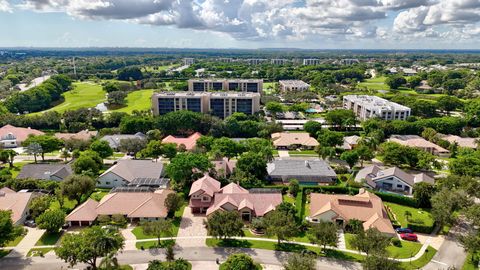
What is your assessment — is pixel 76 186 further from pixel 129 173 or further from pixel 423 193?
pixel 423 193

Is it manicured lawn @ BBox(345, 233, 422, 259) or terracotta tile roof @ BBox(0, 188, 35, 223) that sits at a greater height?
terracotta tile roof @ BBox(0, 188, 35, 223)

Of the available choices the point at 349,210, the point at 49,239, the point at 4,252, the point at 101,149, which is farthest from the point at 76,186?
the point at 349,210

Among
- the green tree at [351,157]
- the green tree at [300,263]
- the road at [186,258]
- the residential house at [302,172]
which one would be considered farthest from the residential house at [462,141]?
the green tree at [300,263]

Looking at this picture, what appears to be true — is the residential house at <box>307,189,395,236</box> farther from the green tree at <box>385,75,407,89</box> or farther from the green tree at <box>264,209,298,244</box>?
the green tree at <box>385,75,407,89</box>

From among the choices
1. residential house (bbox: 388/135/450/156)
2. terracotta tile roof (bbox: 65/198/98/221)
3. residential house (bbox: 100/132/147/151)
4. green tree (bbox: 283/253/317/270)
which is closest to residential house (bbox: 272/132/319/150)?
residential house (bbox: 388/135/450/156)

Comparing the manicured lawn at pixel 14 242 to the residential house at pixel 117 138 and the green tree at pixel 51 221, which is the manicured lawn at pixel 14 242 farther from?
the residential house at pixel 117 138
